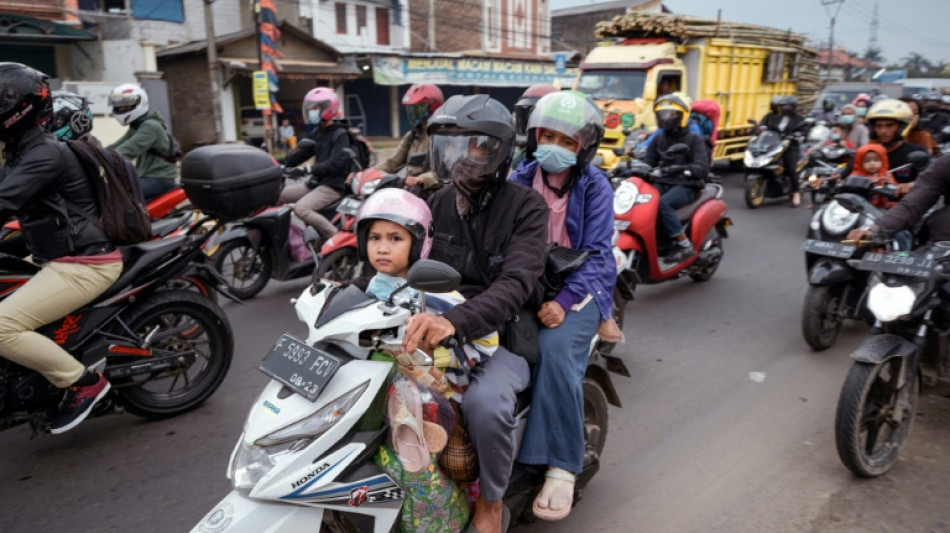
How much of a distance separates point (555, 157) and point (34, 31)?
64.9 ft

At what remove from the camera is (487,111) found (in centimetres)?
270

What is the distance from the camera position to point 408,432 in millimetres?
2209

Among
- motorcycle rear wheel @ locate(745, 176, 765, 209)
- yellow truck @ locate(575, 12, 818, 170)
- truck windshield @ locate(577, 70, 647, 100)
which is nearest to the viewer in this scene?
motorcycle rear wheel @ locate(745, 176, 765, 209)

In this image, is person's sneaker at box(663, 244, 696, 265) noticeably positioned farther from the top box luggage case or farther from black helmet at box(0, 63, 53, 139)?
black helmet at box(0, 63, 53, 139)

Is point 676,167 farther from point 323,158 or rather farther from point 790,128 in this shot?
point 790,128

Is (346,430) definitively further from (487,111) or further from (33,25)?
(33,25)

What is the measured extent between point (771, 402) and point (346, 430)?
10.6 ft

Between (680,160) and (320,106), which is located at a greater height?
(320,106)

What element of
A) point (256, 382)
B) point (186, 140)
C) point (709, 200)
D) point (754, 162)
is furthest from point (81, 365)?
point (186, 140)

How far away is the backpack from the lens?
11.8ft

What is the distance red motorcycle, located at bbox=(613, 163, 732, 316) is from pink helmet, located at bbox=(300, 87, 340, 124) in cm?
269

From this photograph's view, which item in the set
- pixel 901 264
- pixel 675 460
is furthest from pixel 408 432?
pixel 901 264

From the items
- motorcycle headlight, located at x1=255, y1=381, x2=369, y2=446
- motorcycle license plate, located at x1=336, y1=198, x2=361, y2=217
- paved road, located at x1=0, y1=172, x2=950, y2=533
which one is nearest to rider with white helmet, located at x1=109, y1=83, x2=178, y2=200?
motorcycle license plate, located at x1=336, y1=198, x2=361, y2=217

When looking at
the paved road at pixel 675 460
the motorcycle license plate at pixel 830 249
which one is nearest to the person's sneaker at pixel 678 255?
the paved road at pixel 675 460
